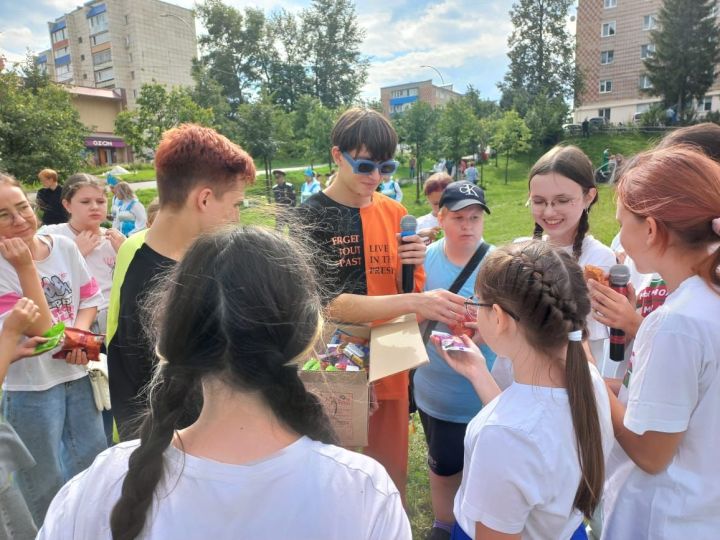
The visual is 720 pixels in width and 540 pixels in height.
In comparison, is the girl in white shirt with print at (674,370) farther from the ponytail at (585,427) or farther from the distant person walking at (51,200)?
the distant person walking at (51,200)

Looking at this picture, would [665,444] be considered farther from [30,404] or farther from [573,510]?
[30,404]

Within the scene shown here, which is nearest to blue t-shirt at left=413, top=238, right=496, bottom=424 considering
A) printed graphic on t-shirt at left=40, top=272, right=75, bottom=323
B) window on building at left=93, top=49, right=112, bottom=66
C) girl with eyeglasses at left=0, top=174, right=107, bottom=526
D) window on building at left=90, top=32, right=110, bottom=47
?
girl with eyeglasses at left=0, top=174, right=107, bottom=526

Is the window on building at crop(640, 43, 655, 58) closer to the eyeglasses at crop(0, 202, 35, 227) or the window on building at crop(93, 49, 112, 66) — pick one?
the eyeglasses at crop(0, 202, 35, 227)

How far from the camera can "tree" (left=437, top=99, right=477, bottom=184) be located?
23.5 m

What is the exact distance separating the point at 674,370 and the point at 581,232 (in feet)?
4.82

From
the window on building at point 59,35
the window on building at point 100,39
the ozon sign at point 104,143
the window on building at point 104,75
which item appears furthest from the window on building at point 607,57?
the window on building at point 59,35

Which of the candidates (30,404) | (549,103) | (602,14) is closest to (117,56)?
(549,103)

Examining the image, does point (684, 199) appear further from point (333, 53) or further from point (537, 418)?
point (333, 53)

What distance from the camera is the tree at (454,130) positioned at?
23484 millimetres

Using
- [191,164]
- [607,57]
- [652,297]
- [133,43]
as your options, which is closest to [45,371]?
[191,164]

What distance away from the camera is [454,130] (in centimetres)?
2358

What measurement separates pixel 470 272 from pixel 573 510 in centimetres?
130

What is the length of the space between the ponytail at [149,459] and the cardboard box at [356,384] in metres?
0.54

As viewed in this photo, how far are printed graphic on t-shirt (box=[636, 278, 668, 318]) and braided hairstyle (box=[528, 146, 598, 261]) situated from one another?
0.41m
